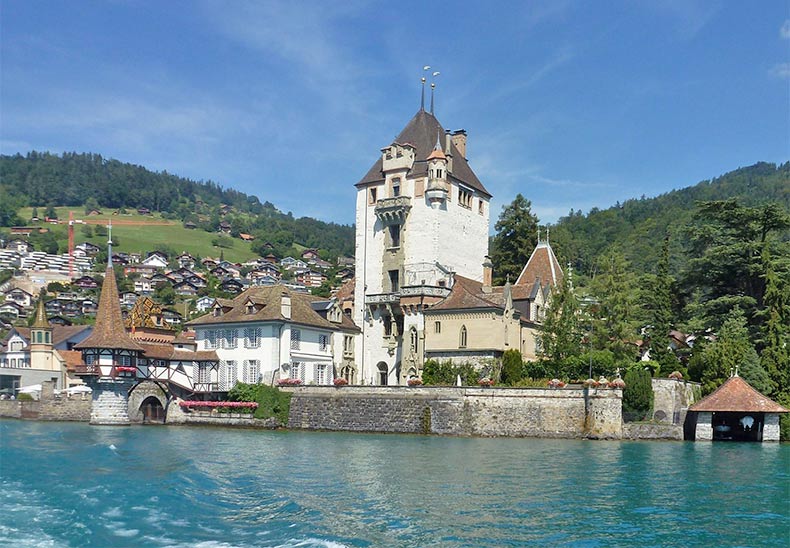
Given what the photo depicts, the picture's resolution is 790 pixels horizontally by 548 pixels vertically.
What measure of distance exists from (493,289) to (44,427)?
97.5ft

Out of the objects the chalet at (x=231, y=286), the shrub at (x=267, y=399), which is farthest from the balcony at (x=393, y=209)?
the chalet at (x=231, y=286)

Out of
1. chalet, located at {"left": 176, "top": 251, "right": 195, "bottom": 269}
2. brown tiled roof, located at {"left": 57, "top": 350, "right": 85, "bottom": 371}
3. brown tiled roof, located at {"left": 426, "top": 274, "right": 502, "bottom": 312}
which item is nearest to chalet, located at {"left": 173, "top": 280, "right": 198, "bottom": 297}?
chalet, located at {"left": 176, "top": 251, "right": 195, "bottom": 269}

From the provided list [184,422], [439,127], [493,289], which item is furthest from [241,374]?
[439,127]

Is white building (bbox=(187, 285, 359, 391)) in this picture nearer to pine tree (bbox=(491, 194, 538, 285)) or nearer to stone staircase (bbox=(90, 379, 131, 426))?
stone staircase (bbox=(90, 379, 131, 426))

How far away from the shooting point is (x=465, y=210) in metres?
67.4

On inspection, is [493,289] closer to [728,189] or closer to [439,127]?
[439,127]

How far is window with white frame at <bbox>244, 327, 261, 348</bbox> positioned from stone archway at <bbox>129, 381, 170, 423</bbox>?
610cm

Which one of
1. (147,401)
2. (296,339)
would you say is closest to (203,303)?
(147,401)

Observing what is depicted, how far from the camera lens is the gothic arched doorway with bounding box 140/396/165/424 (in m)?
58.9

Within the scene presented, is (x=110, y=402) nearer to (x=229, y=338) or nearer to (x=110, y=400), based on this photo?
(x=110, y=400)

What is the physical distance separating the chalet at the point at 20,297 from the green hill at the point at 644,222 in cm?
8391

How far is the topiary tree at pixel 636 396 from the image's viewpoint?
156ft

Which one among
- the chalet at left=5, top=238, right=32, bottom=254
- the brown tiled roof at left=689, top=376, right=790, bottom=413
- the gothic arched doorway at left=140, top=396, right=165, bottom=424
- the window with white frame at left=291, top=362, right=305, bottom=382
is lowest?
the gothic arched doorway at left=140, top=396, right=165, bottom=424

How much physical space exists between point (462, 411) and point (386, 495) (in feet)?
83.0
